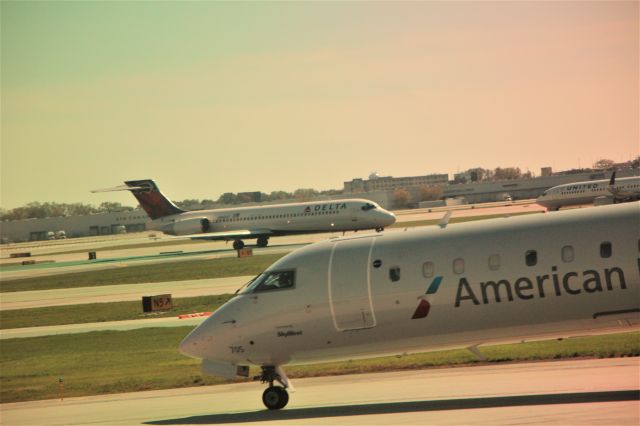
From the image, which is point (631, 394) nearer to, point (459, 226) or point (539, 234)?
point (539, 234)

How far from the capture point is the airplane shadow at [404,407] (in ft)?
49.3

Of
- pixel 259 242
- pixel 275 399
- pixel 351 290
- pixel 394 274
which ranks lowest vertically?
pixel 275 399

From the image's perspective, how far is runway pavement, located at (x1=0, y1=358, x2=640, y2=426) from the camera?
14266 millimetres

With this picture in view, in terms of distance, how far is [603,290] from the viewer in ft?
50.4

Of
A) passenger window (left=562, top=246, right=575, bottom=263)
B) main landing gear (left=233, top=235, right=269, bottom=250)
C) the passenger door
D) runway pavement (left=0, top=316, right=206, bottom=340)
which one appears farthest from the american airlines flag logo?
main landing gear (left=233, top=235, right=269, bottom=250)

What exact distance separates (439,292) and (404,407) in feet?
6.74

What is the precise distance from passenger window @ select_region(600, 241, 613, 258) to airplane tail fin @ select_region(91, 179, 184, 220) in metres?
70.7

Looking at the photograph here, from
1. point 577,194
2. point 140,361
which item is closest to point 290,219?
point 577,194

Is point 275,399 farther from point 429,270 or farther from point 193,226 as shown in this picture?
point 193,226

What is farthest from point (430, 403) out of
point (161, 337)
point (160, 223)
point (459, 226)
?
point (160, 223)

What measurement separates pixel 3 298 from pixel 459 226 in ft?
141

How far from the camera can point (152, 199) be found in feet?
275

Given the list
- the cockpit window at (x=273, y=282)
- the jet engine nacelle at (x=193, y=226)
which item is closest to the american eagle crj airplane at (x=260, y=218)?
the jet engine nacelle at (x=193, y=226)

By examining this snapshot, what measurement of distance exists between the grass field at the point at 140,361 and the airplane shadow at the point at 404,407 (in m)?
4.77
